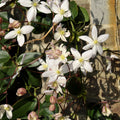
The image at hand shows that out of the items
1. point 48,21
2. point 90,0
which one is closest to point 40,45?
point 48,21

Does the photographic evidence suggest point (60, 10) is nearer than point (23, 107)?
Yes

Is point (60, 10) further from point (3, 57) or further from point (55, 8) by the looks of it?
point (3, 57)

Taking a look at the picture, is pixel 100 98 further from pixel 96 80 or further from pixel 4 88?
pixel 4 88

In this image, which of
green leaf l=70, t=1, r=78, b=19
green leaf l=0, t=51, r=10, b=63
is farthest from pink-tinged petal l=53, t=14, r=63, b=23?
green leaf l=0, t=51, r=10, b=63

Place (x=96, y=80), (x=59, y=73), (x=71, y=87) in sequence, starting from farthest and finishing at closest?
1. (x=96, y=80)
2. (x=71, y=87)
3. (x=59, y=73)

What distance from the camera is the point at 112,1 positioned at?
827 millimetres

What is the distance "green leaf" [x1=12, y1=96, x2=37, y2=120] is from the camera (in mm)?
855

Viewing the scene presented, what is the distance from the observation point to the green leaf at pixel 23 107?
86 centimetres

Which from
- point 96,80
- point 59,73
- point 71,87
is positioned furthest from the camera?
point 96,80

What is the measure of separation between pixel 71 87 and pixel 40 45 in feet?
1.15

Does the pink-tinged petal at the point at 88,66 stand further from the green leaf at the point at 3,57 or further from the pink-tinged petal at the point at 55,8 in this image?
the green leaf at the point at 3,57

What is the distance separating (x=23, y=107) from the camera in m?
0.87

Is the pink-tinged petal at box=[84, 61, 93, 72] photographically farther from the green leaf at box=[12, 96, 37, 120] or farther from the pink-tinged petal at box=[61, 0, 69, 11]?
the green leaf at box=[12, 96, 37, 120]

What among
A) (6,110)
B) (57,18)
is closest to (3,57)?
(6,110)
